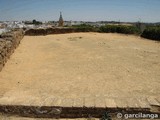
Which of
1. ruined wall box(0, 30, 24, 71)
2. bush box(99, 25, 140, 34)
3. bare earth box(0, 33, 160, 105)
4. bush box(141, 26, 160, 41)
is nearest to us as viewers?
bare earth box(0, 33, 160, 105)

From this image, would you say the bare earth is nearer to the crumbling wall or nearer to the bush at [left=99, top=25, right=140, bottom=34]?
the crumbling wall

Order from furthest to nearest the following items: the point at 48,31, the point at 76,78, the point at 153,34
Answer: the point at 48,31, the point at 153,34, the point at 76,78

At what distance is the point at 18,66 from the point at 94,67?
277 centimetres

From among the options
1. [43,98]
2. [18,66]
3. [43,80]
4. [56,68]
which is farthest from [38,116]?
[18,66]

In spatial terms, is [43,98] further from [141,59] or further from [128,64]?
[141,59]

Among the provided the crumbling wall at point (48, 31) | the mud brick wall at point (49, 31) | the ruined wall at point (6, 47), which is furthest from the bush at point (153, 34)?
the ruined wall at point (6, 47)

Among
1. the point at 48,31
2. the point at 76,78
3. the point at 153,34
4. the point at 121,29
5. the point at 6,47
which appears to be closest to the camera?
the point at 76,78

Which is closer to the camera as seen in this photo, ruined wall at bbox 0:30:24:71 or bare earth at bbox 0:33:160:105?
bare earth at bbox 0:33:160:105

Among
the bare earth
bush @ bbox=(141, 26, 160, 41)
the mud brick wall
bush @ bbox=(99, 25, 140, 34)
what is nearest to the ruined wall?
the bare earth

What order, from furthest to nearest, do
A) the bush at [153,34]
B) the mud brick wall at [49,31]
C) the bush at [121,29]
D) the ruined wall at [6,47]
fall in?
the bush at [121,29], the mud brick wall at [49,31], the bush at [153,34], the ruined wall at [6,47]

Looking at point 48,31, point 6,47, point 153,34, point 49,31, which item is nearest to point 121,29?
point 153,34

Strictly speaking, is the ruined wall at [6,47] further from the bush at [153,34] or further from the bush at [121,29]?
the bush at [121,29]

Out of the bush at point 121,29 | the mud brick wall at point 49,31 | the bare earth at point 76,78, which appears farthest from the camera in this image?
the bush at point 121,29

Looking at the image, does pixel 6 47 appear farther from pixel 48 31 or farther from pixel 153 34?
pixel 48 31
